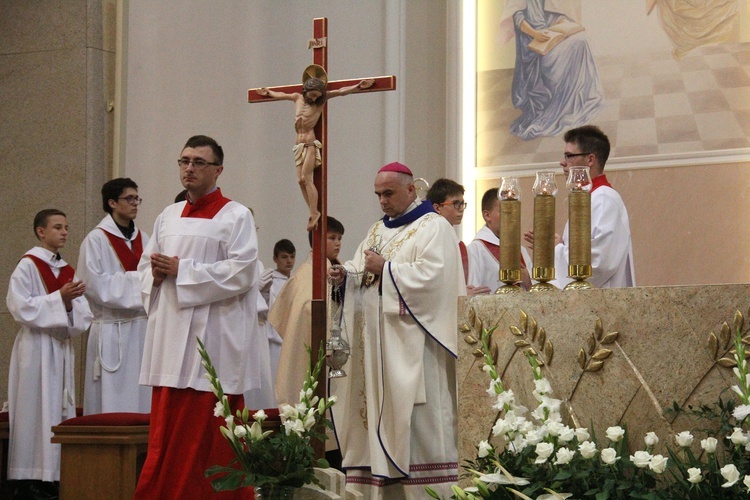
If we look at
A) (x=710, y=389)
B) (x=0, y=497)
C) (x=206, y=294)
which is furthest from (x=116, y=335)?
(x=710, y=389)

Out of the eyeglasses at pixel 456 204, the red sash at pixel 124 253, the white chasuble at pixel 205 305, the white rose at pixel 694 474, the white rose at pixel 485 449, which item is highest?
the eyeglasses at pixel 456 204

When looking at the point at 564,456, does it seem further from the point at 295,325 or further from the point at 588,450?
the point at 295,325

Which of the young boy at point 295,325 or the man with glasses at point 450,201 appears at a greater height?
the man with glasses at point 450,201

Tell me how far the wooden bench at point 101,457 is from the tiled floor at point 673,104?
4.56 metres

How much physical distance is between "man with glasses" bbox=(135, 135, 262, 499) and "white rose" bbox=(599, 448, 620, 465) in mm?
2913

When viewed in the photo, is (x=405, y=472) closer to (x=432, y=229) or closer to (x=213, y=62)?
(x=432, y=229)

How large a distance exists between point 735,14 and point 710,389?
21.1 ft

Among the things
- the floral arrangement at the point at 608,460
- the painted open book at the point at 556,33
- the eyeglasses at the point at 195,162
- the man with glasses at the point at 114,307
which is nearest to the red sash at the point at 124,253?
the man with glasses at the point at 114,307

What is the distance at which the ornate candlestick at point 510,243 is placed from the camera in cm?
357

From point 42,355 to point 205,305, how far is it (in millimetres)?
2399

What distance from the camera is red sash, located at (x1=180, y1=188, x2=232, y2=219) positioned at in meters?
5.89

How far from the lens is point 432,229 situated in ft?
19.6

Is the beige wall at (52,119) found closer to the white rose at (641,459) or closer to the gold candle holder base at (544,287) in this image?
the gold candle holder base at (544,287)

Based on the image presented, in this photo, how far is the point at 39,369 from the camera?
7562 millimetres
